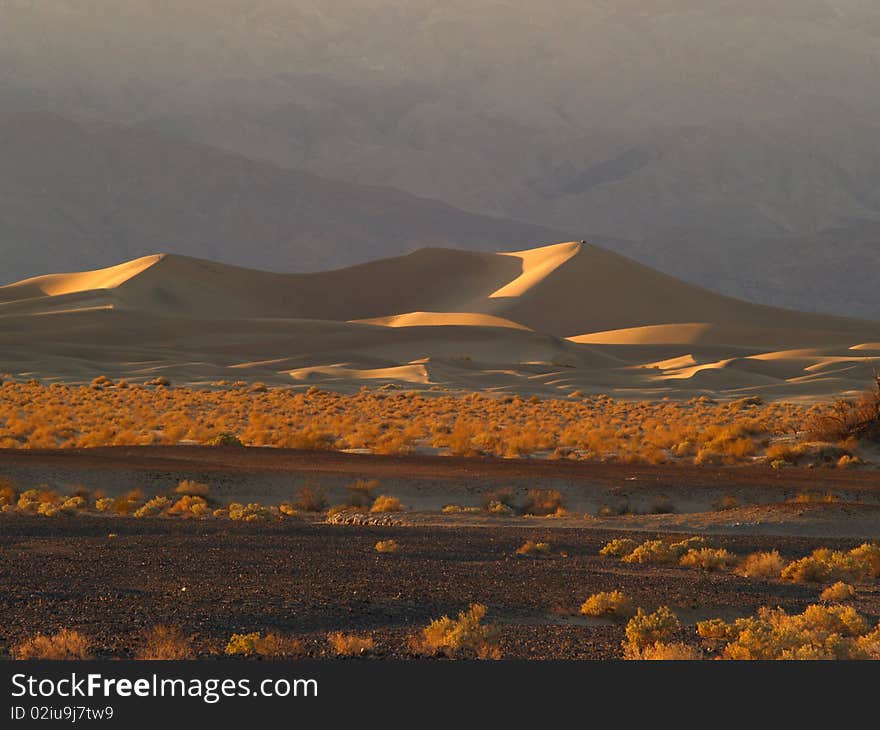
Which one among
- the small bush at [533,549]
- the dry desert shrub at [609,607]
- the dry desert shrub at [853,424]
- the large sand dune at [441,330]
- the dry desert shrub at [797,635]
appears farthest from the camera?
the large sand dune at [441,330]

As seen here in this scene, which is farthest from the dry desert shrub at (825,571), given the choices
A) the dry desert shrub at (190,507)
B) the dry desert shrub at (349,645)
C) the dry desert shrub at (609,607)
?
the dry desert shrub at (190,507)

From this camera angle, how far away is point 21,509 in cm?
2322

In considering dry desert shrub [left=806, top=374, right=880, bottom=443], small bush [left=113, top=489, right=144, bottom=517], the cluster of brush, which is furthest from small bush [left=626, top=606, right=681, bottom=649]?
A: dry desert shrub [left=806, top=374, right=880, bottom=443]

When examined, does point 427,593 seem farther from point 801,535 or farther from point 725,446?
point 725,446

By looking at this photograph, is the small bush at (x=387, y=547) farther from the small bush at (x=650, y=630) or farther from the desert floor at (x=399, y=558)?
the small bush at (x=650, y=630)

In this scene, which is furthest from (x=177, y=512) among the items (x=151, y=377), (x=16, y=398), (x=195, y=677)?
(x=151, y=377)

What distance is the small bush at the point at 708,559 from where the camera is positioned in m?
17.4

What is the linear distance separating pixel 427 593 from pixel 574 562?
357 centimetres

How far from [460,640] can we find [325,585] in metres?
3.67

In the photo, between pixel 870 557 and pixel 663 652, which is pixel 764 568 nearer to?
pixel 870 557

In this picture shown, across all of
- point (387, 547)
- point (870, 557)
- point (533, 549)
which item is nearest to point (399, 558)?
point (387, 547)

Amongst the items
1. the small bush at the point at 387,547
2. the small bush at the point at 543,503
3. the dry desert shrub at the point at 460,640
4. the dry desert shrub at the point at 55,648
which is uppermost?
the dry desert shrub at the point at 55,648

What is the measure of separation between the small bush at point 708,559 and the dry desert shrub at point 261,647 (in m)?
7.79

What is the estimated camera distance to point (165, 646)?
34.9ft
